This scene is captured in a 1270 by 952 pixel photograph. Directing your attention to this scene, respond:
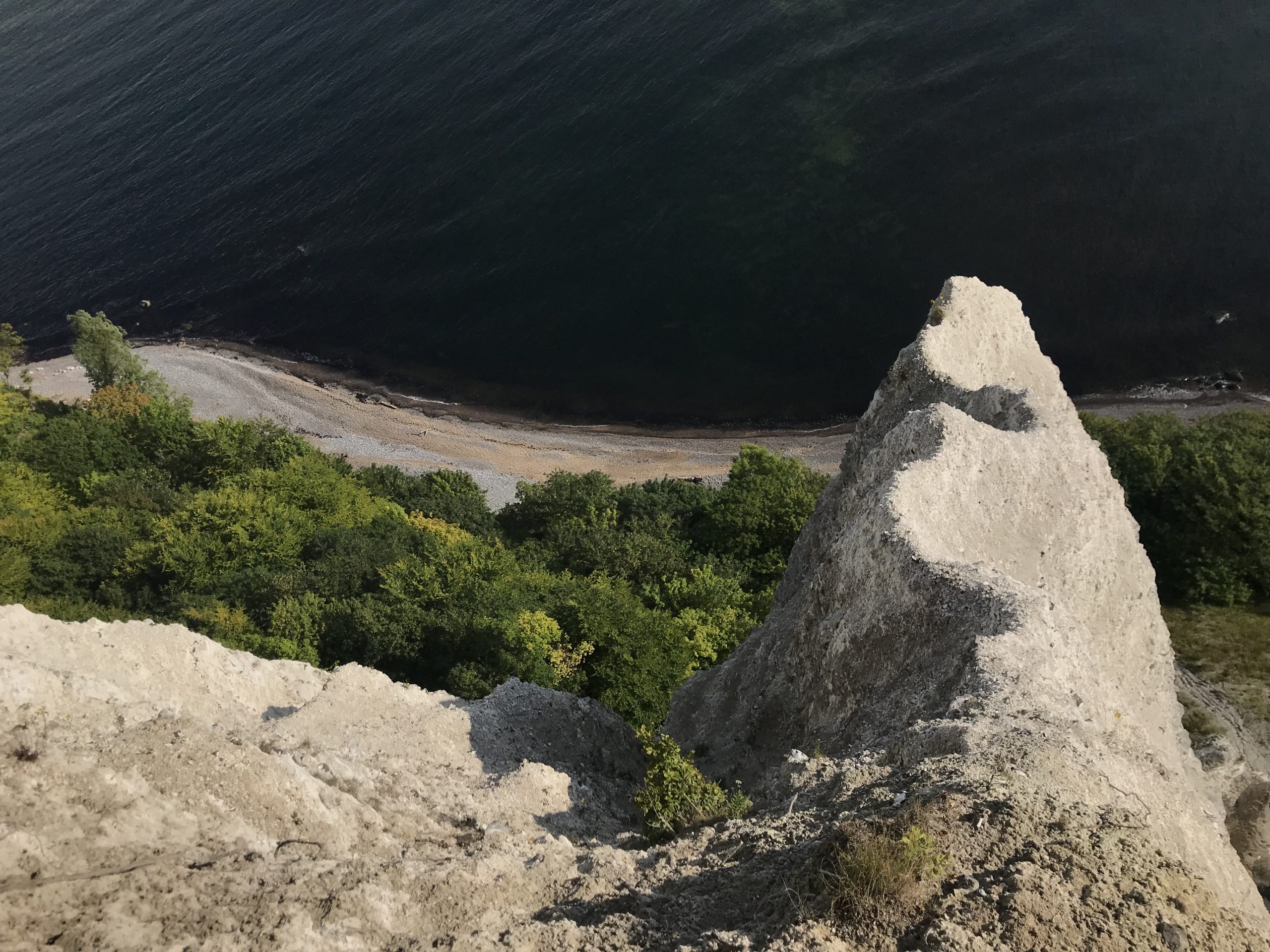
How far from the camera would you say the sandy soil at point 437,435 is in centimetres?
7138

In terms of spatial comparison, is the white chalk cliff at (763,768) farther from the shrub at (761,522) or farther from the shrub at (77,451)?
the shrub at (77,451)

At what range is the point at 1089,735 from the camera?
17.7 meters

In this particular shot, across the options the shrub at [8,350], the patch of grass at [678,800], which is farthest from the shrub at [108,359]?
the patch of grass at [678,800]

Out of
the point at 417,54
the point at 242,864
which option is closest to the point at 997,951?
the point at 242,864

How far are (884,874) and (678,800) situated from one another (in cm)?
763

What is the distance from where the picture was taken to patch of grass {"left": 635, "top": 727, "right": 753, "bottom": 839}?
2039 centimetres

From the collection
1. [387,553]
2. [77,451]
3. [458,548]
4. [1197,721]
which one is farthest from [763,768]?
[77,451]

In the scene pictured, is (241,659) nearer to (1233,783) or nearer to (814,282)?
(1233,783)

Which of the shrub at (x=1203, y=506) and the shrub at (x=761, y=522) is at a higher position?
the shrub at (x=1203, y=506)

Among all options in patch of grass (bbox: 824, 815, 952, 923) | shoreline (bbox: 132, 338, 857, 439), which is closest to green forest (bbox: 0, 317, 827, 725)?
shoreline (bbox: 132, 338, 857, 439)

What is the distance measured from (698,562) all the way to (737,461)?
9.62 m

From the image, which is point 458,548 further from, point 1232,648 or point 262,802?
point 1232,648

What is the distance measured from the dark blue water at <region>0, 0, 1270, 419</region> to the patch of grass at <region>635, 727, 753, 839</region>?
54190 mm

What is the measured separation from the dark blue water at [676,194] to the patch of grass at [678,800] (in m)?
54.2
